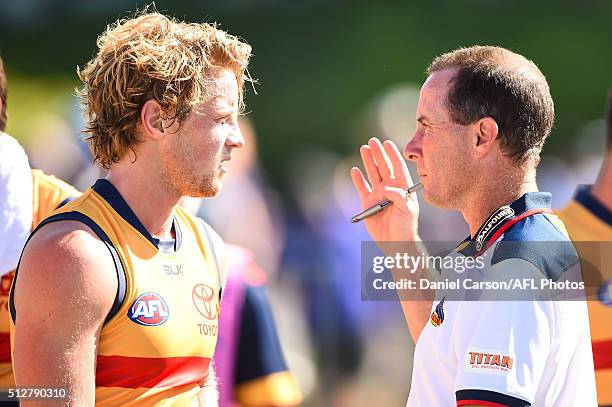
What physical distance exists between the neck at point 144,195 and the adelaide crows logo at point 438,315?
0.89 meters

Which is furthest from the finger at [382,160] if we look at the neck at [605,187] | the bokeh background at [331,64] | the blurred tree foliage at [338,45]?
the blurred tree foliage at [338,45]

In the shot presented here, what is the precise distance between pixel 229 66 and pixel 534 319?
1284mm

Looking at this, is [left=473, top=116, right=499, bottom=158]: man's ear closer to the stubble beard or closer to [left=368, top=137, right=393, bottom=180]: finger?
[left=368, top=137, right=393, bottom=180]: finger

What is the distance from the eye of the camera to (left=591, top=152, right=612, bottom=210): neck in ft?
13.4

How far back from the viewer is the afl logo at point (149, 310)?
9.70 feet

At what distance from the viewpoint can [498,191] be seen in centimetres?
322

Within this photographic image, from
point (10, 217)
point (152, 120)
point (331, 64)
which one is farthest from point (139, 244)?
point (331, 64)

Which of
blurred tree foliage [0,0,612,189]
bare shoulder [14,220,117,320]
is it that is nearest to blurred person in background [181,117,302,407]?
bare shoulder [14,220,117,320]

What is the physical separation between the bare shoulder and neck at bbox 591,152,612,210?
2.12 metres

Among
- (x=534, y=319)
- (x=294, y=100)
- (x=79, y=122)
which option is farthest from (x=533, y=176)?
(x=294, y=100)

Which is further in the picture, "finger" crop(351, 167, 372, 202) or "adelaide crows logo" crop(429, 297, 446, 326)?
"finger" crop(351, 167, 372, 202)

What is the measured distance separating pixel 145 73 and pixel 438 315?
1179mm

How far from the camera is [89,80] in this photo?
3256 mm

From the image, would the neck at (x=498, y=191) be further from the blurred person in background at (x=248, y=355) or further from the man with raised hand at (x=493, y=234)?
the blurred person in background at (x=248, y=355)
